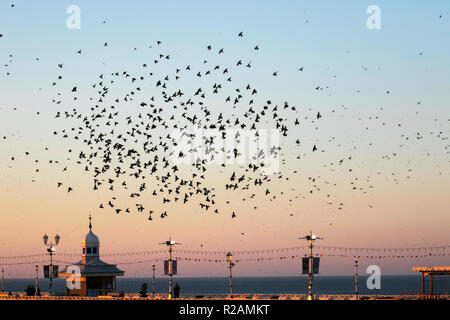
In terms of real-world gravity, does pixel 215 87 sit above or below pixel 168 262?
above

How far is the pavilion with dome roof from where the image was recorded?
114m

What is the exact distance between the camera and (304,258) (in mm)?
88125

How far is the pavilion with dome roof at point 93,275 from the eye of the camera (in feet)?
374

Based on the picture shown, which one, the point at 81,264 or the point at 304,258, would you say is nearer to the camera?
the point at 304,258

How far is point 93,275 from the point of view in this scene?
114 meters
